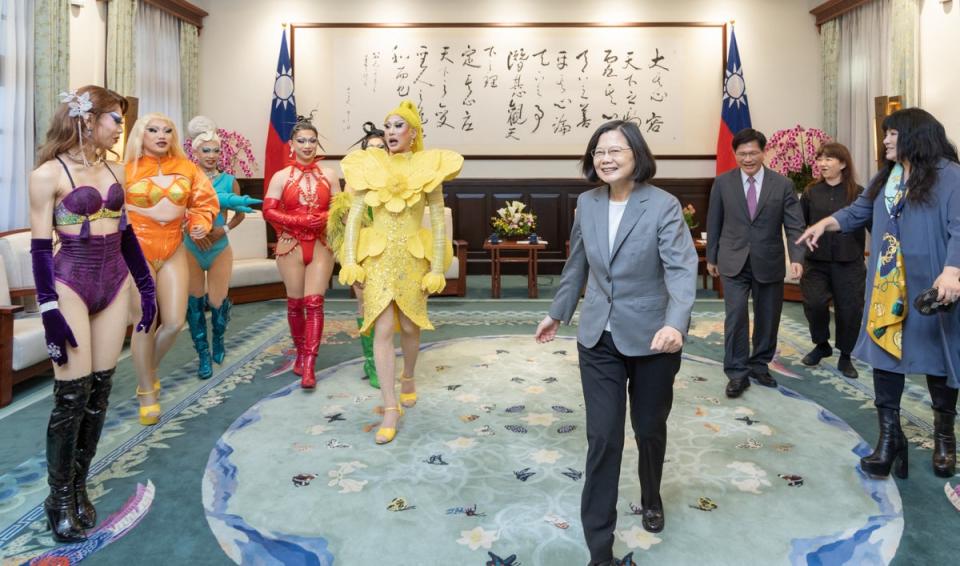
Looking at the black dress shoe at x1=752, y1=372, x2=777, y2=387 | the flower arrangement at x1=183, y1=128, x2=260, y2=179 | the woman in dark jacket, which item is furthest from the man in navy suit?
the flower arrangement at x1=183, y1=128, x2=260, y2=179

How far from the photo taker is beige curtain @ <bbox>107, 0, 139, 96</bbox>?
6.62 metres

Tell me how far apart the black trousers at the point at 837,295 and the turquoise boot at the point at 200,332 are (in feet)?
13.4

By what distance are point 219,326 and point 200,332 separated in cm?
24

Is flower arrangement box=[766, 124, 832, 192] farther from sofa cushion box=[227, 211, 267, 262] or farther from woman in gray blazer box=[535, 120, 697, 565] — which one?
woman in gray blazer box=[535, 120, 697, 565]

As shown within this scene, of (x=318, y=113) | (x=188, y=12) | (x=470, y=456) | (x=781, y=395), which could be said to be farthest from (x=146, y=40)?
(x=781, y=395)

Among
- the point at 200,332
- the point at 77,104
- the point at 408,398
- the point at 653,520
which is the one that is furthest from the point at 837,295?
the point at 77,104

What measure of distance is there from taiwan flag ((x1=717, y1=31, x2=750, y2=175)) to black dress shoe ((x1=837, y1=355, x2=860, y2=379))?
465 centimetres

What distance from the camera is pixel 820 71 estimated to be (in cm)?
857

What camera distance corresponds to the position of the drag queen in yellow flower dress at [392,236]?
3.19 metres

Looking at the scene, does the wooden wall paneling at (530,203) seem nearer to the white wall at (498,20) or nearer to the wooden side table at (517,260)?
the white wall at (498,20)

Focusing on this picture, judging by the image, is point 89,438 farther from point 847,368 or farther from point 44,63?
point 44,63

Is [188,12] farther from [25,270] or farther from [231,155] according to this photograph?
[25,270]

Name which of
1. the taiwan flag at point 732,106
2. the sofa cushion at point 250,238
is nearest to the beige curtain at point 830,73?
the taiwan flag at point 732,106

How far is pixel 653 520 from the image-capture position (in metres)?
2.27
